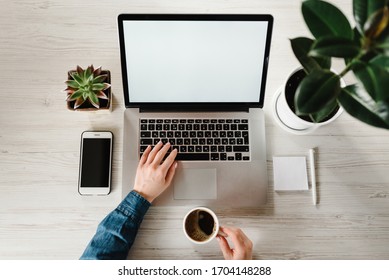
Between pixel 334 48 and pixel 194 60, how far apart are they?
1.25 ft

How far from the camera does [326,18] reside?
0.66m

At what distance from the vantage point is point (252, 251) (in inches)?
36.7

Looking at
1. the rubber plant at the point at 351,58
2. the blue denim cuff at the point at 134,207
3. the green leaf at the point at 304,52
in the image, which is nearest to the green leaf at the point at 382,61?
the rubber plant at the point at 351,58

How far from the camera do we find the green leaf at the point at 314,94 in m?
0.61

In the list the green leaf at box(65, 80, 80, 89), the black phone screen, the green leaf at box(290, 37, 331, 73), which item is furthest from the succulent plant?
the green leaf at box(290, 37, 331, 73)

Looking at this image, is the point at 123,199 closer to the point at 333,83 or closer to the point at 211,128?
the point at 211,128

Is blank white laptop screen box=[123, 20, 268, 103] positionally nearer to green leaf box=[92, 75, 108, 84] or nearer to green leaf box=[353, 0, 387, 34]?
green leaf box=[92, 75, 108, 84]

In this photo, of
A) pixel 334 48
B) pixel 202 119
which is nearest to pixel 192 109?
pixel 202 119

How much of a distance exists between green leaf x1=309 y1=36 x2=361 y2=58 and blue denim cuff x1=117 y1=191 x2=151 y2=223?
0.55m

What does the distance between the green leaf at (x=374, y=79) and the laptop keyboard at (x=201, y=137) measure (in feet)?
1.31

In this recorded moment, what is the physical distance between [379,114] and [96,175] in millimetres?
674

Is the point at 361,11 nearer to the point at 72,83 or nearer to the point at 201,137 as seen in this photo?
the point at 201,137

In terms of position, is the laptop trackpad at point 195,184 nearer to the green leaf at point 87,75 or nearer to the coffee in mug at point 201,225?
the coffee in mug at point 201,225

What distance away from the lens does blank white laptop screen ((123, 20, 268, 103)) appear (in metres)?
0.81
